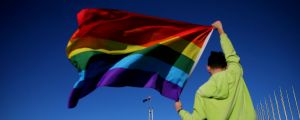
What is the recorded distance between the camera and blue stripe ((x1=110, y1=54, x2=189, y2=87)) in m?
6.39

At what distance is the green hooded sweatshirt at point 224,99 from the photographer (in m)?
4.25

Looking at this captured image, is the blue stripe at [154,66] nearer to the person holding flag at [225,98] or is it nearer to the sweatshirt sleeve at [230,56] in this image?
the sweatshirt sleeve at [230,56]

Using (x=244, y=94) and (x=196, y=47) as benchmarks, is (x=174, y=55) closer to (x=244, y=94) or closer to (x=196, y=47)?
(x=196, y=47)

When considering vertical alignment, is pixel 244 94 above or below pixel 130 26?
below

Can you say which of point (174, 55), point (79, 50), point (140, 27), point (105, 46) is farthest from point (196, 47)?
point (79, 50)

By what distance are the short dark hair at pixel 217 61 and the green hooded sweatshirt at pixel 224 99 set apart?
0.24m

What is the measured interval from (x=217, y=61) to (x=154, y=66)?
6.77ft

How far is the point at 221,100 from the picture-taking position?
4293 millimetres

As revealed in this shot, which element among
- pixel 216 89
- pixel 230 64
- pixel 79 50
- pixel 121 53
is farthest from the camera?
pixel 121 53

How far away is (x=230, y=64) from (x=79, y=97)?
2448mm

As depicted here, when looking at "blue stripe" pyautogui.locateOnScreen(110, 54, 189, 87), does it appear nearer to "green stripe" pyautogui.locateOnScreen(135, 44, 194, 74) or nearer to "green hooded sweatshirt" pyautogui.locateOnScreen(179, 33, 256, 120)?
"green stripe" pyautogui.locateOnScreen(135, 44, 194, 74)

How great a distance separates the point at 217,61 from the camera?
4.74 metres

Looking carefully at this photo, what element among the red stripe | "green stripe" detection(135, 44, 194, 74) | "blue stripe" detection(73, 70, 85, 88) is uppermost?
the red stripe

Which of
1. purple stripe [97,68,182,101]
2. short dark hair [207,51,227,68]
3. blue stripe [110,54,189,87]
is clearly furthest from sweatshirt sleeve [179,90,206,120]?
blue stripe [110,54,189,87]
